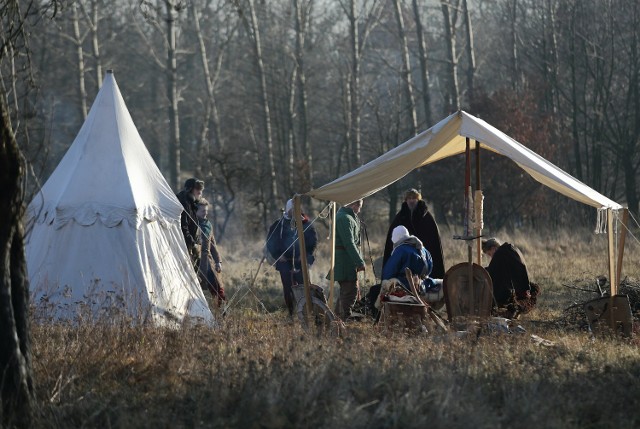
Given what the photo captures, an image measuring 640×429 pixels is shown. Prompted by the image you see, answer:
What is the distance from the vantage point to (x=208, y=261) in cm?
1300

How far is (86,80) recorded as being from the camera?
145ft

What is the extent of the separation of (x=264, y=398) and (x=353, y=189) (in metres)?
5.01

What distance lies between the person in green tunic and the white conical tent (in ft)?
5.24

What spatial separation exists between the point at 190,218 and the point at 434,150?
318 centimetres

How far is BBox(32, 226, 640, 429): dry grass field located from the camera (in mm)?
6500

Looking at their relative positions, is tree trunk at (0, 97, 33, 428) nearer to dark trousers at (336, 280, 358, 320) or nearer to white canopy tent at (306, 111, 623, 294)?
white canopy tent at (306, 111, 623, 294)

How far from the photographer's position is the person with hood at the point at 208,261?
1277cm

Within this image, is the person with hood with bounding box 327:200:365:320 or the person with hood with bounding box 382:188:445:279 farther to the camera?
the person with hood with bounding box 382:188:445:279

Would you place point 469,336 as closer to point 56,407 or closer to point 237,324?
point 237,324

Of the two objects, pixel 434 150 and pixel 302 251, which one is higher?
pixel 434 150

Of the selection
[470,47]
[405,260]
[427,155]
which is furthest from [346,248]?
[470,47]

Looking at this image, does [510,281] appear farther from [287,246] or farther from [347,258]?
[287,246]

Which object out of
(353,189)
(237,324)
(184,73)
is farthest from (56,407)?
(184,73)

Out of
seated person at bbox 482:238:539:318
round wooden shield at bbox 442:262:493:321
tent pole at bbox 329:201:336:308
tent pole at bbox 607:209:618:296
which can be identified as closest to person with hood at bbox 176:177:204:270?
tent pole at bbox 329:201:336:308
